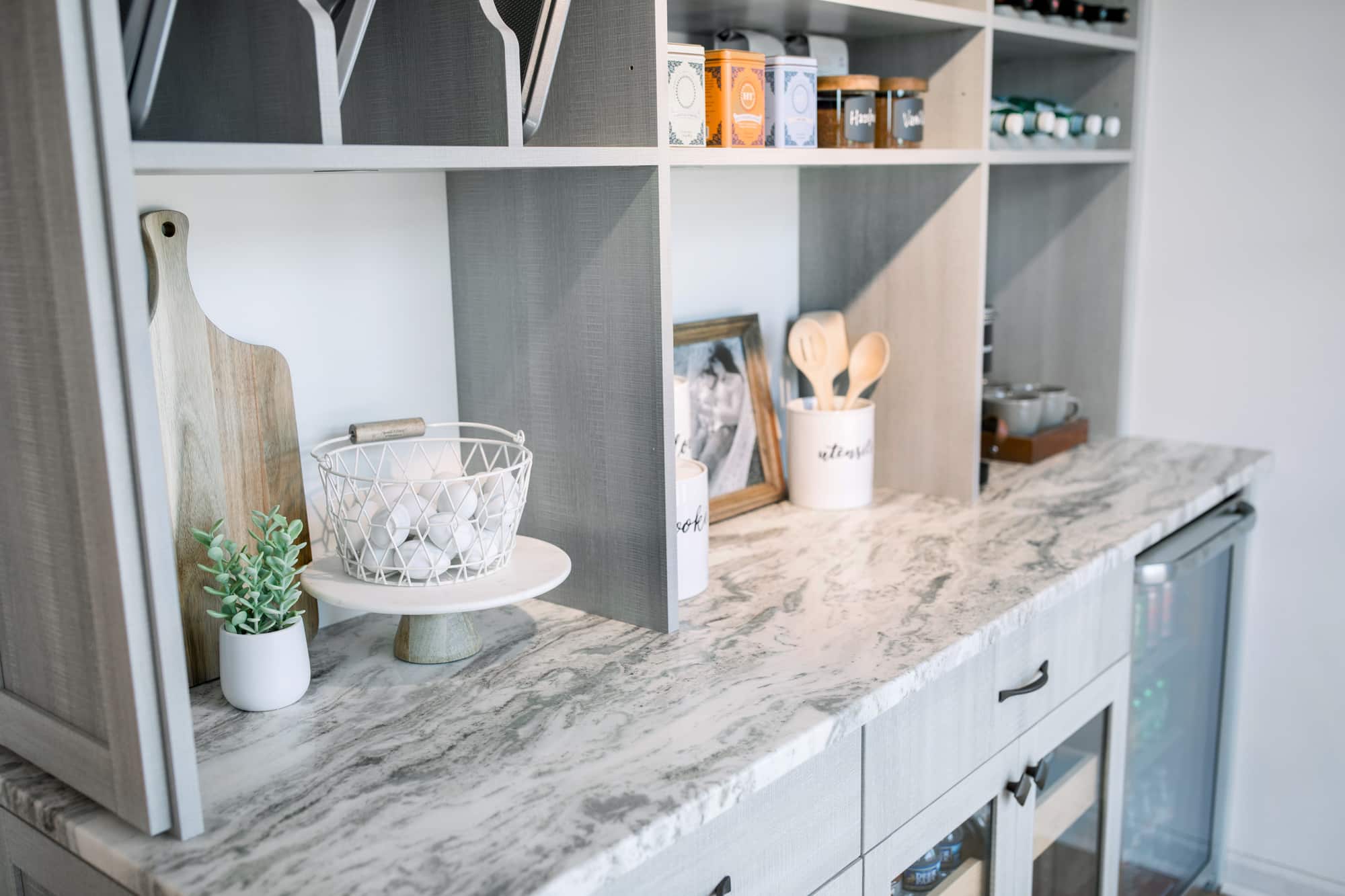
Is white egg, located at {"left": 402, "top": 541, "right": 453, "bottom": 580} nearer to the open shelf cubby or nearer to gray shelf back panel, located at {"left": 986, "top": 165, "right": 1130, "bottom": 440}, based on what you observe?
the open shelf cubby

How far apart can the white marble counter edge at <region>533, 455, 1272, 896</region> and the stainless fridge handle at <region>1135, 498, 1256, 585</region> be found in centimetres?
4

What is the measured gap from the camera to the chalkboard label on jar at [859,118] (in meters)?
1.72

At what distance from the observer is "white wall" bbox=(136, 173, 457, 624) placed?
1.30 metres

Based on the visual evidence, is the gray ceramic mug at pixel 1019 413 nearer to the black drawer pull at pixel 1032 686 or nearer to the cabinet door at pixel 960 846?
the black drawer pull at pixel 1032 686

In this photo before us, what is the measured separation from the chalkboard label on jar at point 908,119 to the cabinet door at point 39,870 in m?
1.40

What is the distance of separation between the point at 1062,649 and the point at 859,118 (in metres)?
0.81

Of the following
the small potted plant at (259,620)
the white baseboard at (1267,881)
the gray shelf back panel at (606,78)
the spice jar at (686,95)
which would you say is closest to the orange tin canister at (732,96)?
the spice jar at (686,95)

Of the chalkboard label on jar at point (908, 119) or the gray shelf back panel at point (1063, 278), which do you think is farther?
the gray shelf back panel at point (1063, 278)

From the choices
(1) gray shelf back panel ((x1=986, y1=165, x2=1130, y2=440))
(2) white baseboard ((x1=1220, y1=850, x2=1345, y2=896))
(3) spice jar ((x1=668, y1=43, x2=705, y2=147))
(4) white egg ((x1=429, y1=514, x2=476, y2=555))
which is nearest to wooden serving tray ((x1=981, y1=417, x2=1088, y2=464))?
(1) gray shelf back panel ((x1=986, y1=165, x2=1130, y2=440))

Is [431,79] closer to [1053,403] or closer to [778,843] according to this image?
[778,843]

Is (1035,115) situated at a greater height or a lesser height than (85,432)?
greater

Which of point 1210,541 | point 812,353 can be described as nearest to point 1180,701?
point 1210,541

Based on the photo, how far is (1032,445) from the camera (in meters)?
2.21

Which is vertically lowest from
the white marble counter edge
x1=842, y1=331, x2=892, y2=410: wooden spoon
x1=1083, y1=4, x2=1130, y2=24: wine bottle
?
the white marble counter edge
